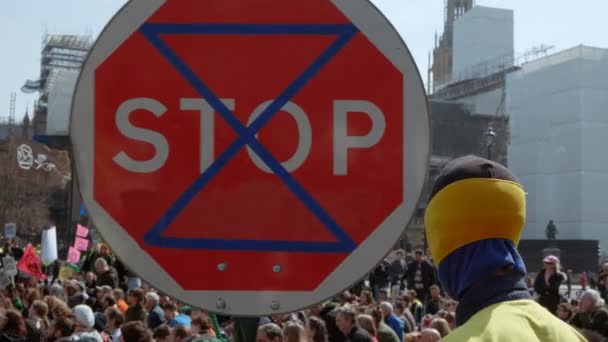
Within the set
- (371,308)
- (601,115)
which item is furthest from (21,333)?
(601,115)

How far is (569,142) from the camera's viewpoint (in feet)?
160

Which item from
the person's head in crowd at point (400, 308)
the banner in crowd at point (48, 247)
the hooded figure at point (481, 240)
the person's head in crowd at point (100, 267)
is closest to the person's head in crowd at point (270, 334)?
the hooded figure at point (481, 240)

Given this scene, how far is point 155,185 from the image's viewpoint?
1.79 meters

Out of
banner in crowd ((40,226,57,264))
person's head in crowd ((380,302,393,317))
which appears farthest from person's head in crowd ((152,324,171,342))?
banner in crowd ((40,226,57,264))

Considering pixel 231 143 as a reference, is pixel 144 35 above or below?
above

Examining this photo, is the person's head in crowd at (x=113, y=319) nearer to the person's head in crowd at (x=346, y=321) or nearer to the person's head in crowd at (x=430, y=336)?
the person's head in crowd at (x=346, y=321)

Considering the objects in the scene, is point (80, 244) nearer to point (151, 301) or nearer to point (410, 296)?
point (410, 296)

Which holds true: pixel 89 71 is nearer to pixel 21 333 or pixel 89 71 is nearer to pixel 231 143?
pixel 231 143

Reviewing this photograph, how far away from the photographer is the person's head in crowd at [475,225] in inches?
57.7

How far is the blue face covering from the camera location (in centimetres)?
A: 146

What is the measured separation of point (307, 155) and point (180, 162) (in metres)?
0.26

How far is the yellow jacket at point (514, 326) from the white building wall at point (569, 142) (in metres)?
47.3

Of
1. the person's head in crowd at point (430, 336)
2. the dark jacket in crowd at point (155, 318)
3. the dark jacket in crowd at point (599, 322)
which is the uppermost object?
the person's head in crowd at point (430, 336)

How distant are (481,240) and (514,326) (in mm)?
176
